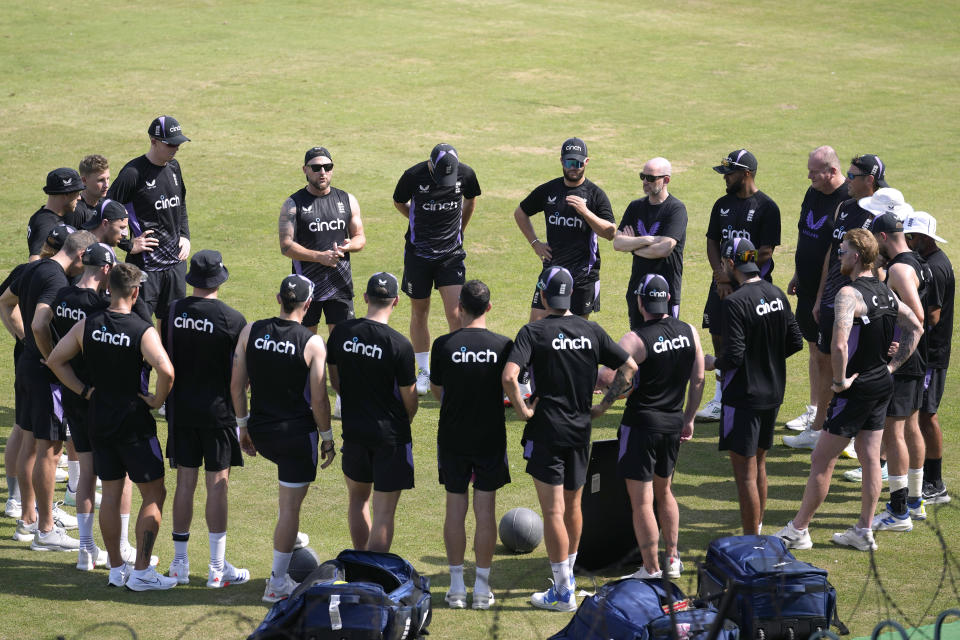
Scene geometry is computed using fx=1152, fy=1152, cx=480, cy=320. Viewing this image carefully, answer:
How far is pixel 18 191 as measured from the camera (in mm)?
18109

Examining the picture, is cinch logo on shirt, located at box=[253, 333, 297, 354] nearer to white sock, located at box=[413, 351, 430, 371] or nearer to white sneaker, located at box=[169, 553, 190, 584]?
white sneaker, located at box=[169, 553, 190, 584]

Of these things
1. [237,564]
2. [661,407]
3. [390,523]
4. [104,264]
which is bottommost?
Answer: [237,564]

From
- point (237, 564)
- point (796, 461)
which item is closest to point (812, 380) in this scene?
point (796, 461)

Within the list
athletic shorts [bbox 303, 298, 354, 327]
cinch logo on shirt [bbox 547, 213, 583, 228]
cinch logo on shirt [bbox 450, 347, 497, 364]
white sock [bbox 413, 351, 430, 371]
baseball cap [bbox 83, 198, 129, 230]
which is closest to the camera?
cinch logo on shirt [bbox 450, 347, 497, 364]

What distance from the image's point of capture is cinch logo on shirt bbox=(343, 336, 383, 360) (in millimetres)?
7355

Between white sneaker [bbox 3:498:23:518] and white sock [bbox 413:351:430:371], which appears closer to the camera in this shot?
white sneaker [bbox 3:498:23:518]

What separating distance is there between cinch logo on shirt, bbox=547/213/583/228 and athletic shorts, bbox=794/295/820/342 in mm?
2207

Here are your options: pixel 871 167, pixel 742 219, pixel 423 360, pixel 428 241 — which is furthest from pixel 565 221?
pixel 871 167

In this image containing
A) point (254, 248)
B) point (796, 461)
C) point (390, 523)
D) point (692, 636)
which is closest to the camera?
point (692, 636)

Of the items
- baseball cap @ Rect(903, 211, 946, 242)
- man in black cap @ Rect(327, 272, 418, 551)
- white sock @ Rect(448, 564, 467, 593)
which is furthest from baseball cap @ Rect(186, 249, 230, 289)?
baseball cap @ Rect(903, 211, 946, 242)

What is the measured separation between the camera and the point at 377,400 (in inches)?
293

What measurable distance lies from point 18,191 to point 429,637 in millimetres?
13643

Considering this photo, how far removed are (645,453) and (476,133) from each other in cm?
1527

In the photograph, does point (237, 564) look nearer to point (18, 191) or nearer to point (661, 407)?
point (661, 407)
